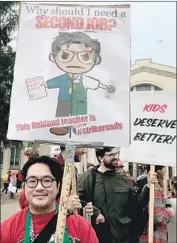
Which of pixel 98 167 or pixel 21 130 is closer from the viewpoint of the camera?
pixel 21 130

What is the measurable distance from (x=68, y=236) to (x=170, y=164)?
2.25 meters

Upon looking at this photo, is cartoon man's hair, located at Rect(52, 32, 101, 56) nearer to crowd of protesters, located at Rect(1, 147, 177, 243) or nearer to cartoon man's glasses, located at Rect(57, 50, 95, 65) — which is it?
cartoon man's glasses, located at Rect(57, 50, 95, 65)

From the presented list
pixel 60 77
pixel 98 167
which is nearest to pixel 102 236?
pixel 98 167

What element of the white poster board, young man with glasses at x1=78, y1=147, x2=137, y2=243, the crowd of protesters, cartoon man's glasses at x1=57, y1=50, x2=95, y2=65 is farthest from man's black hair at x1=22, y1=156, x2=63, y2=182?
the white poster board

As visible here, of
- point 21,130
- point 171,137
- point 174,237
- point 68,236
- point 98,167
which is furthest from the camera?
point 174,237

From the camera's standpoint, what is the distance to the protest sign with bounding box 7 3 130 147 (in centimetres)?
259

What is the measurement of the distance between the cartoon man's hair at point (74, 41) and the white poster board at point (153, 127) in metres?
1.86

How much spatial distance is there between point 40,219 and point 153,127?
2460 millimetres

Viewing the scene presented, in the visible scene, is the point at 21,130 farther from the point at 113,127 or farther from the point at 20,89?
the point at 113,127

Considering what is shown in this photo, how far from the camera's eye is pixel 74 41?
268cm

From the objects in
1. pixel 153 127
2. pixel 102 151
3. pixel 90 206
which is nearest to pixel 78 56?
pixel 90 206

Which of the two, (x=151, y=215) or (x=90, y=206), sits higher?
(x=90, y=206)

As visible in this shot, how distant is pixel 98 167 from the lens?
4.05 m

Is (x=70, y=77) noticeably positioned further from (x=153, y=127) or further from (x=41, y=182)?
(x=153, y=127)
